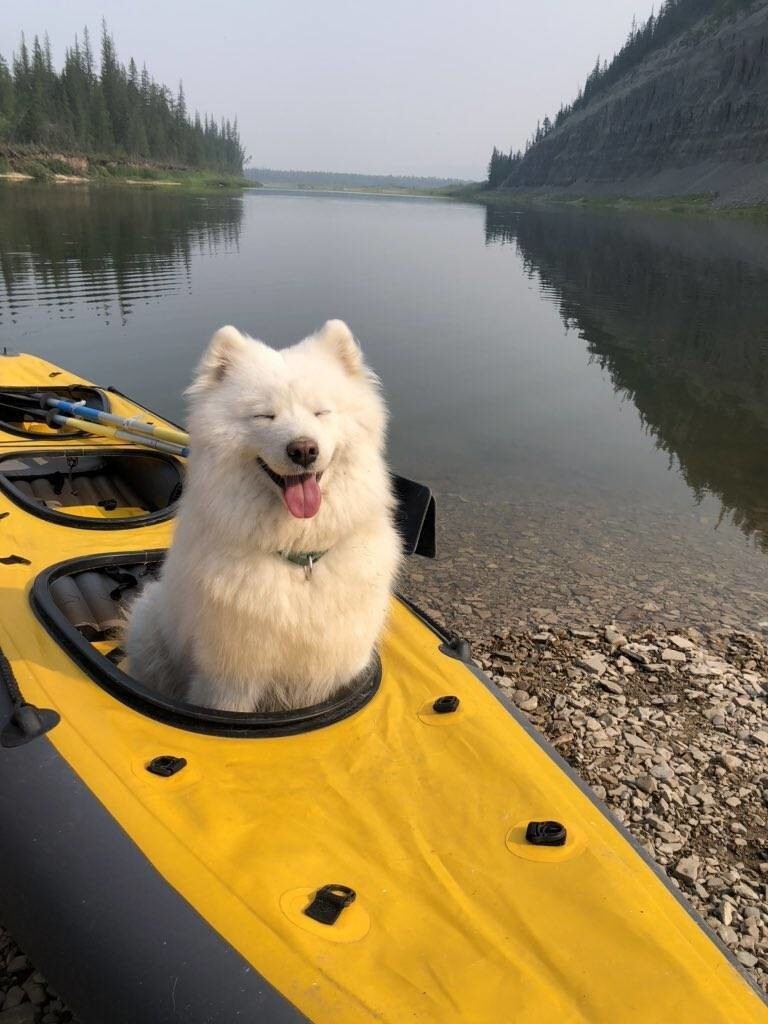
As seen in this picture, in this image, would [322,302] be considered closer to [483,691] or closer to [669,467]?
[669,467]

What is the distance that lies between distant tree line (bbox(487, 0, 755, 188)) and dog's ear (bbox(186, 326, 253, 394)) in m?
152

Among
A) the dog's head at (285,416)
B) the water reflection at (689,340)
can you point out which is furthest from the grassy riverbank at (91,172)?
the dog's head at (285,416)

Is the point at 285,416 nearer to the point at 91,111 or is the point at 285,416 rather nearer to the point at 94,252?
the point at 94,252

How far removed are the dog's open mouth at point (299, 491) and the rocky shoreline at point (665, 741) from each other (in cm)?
203

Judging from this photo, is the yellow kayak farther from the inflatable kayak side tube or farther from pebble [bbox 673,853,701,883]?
pebble [bbox 673,853,701,883]

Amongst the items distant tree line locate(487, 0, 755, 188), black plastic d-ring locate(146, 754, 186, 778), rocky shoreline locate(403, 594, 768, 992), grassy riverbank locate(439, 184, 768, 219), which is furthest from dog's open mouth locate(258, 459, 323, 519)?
distant tree line locate(487, 0, 755, 188)

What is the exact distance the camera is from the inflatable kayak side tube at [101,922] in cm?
226

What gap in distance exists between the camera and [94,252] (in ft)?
100

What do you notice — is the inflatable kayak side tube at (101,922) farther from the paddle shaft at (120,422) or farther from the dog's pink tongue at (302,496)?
the paddle shaft at (120,422)

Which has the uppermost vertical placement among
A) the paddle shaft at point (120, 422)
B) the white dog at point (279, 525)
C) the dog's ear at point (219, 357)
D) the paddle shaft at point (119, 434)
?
the dog's ear at point (219, 357)

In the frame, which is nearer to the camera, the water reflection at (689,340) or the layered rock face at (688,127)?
the water reflection at (689,340)

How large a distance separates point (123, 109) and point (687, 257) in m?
107

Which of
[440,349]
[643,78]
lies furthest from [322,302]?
[643,78]

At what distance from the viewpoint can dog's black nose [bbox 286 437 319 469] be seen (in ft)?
9.25
